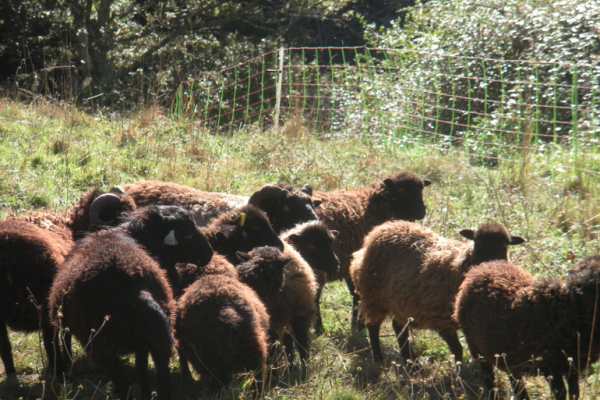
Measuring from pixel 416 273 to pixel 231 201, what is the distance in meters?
2.54

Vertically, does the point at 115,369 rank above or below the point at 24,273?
below

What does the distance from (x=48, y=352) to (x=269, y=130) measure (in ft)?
25.8

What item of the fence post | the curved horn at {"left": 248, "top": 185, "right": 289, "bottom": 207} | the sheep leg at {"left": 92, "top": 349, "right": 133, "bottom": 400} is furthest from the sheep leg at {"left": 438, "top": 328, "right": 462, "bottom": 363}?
the fence post

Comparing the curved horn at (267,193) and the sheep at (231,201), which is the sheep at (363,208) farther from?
the curved horn at (267,193)

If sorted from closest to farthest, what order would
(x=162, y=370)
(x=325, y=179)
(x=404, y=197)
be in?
(x=162, y=370)
(x=404, y=197)
(x=325, y=179)

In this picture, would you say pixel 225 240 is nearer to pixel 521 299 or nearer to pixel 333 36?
pixel 521 299

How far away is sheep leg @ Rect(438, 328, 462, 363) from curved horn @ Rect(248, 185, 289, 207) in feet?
7.83

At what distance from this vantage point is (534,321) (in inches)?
160

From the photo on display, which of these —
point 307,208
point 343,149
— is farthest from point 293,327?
point 343,149

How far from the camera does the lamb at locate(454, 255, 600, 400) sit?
3928 mm

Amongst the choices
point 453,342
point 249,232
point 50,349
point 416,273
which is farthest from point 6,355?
point 453,342

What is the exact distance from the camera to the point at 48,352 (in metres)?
4.38

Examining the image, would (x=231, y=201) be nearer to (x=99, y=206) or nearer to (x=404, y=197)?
(x=99, y=206)

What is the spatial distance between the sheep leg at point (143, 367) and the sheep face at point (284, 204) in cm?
281
